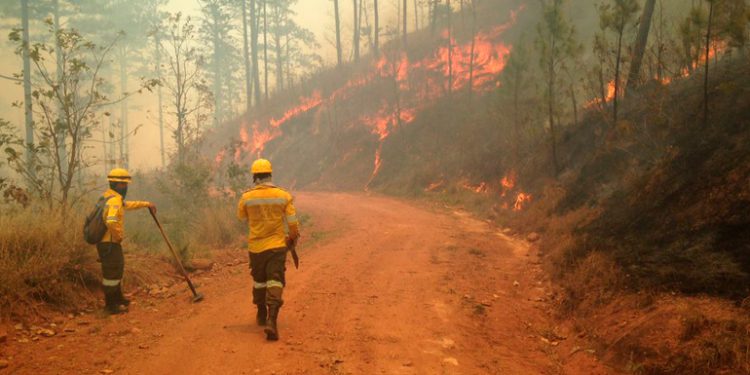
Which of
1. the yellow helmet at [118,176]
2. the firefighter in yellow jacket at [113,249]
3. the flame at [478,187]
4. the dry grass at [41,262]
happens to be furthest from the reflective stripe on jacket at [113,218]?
the flame at [478,187]

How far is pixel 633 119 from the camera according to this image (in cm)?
1181

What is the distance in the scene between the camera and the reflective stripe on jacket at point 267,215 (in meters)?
5.94

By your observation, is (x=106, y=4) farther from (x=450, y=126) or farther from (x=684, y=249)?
(x=684, y=249)

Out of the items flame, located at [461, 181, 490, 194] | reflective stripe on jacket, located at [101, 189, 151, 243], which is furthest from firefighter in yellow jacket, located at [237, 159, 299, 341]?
flame, located at [461, 181, 490, 194]

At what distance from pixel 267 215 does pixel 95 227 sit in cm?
263

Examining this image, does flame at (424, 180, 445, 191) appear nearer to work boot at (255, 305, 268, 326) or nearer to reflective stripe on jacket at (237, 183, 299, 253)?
reflective stripe on jacket at (237, 183, 299, 253)

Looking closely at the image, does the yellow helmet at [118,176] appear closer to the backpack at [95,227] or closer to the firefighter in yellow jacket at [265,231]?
the backpack at [95,227]

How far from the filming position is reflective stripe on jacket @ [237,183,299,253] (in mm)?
5938

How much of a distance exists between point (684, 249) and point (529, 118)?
13.4 meters

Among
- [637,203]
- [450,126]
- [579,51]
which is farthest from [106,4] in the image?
[637,203]

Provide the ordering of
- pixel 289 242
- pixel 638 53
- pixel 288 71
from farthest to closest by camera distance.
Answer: pixel 288 71, pixel 638 53, pixel 289 242

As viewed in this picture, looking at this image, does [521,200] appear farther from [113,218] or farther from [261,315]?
[113,218]

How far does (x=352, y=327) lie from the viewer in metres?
5.88

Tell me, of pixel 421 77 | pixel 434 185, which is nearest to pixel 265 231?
pixel 434 185
